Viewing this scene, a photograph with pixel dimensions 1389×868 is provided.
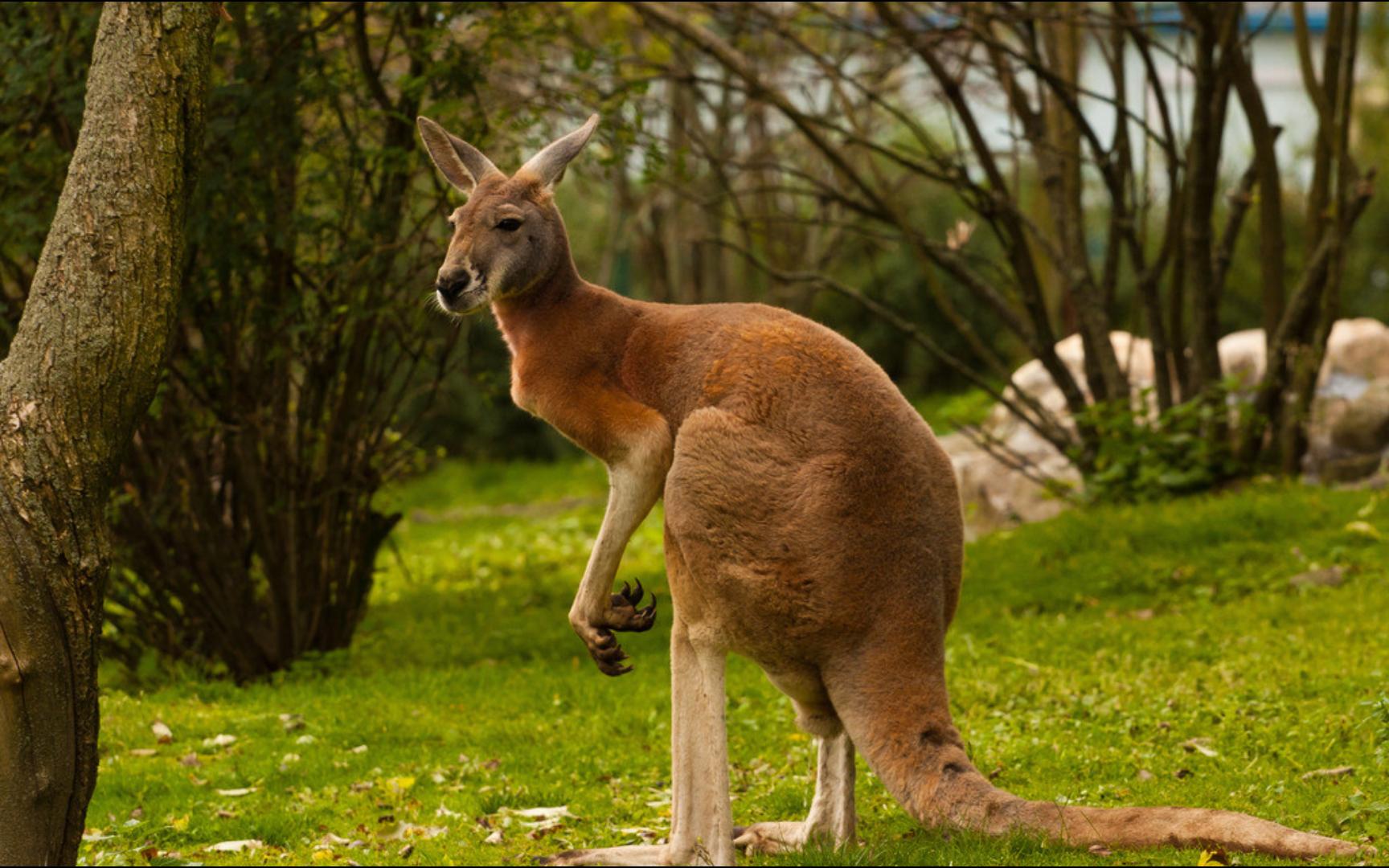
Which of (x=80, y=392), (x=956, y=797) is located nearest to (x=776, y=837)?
(x=956, y=797)

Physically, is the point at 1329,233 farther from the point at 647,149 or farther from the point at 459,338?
the point at 459,338

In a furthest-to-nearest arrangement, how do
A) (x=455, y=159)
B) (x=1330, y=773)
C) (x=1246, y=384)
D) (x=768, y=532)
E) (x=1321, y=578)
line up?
1. (x=1246, y=384)
2. (x=1321, y=578)
3. (x=1330, y=773)
4. (x=455, y=159)
5. (x=768, y=532)

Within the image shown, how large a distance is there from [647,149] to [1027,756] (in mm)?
4259

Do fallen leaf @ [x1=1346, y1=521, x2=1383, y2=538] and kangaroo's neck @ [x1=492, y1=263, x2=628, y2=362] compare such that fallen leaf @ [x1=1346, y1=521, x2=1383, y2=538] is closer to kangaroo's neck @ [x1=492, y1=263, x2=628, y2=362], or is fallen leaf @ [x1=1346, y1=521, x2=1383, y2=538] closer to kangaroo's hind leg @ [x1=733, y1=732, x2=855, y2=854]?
kangaroo's hind leg @ [x1=733, y1=732, x2=855, y2=854]

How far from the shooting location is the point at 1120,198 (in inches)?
457

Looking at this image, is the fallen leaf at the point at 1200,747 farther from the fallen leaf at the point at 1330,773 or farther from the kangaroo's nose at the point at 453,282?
the kangaroo's nose at the point at 453,282

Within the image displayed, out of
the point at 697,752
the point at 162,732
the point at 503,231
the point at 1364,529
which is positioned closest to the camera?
the point at 697,752

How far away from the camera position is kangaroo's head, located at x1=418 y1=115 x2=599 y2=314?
15.6 ft

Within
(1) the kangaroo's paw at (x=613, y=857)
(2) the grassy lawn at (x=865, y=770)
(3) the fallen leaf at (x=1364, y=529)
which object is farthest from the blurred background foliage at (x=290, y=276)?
(3) the fallen leaf at (x=1364, y=529)

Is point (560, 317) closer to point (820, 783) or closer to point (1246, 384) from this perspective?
point (820, 783)

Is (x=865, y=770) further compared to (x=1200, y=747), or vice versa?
(x=865, y=770)

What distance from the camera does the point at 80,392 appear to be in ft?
13.7

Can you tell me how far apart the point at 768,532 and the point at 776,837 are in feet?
4.14

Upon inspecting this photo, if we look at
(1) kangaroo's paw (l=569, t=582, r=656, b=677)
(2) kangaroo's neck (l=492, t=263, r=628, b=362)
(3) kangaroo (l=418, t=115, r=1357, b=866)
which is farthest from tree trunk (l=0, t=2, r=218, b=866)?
(1) kangaroo's paw (l=569, t=582, r=656, b=677)
